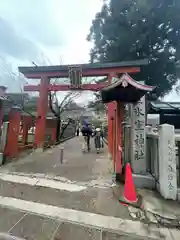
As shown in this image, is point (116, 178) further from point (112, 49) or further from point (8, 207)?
point (112, 49)

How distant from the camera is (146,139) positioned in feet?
16.8

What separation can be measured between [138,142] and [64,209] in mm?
2659

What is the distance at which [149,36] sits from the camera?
16.1 m

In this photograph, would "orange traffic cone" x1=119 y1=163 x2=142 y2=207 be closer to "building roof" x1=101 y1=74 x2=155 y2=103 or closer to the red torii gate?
"building roof" x1=101 y1=74 x2=155 y2=103

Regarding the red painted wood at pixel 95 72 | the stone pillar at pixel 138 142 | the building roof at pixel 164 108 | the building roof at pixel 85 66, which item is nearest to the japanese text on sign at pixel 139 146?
the stone pillar at pixel 138 142

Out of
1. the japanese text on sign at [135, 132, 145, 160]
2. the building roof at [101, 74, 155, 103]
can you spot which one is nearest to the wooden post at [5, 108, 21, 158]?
the building roof at [101, 74, 155, 103]

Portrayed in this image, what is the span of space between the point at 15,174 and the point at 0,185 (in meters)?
0.95

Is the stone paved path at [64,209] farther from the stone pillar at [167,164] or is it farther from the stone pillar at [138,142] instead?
the stone pillar at [167,164]

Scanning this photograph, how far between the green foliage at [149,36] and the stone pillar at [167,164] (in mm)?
12981

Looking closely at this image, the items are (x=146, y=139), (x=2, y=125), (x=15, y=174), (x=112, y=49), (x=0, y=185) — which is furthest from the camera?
(x=112, y=49)

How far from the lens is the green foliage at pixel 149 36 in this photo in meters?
15.5

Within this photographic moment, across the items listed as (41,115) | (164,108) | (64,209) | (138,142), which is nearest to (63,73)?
(41,115)

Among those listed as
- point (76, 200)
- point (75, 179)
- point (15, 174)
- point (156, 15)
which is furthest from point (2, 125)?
point (156, 15)

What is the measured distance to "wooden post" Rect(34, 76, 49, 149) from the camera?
32.9ft
